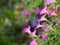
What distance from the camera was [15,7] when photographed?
5.41 meters

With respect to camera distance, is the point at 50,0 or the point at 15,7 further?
the point at 15,7

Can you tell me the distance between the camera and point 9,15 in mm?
4941

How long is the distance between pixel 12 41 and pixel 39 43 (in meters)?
2.42

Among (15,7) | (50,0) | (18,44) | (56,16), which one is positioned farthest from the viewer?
(15,7)

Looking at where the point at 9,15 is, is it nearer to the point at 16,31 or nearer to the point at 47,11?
the point at 16,31

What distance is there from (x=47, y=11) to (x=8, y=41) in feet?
7.84

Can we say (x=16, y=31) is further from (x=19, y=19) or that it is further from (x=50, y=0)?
(x=50, y=0)

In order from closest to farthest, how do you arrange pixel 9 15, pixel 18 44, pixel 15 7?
1. pixel 18 44
2. pixel 9 15
3. pixel 15 7

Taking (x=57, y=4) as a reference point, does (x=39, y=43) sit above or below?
below

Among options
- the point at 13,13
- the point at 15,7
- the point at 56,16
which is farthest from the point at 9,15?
the point at 56,16

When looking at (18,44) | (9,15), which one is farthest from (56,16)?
(9,15)

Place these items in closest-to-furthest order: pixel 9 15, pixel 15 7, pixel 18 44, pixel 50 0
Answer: pixel 50 0
pixel 18 44
pixel 9 15
pixel 15 7

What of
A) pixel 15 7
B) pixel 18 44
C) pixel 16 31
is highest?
pixel 15 7

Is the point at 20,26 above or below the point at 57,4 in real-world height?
above
